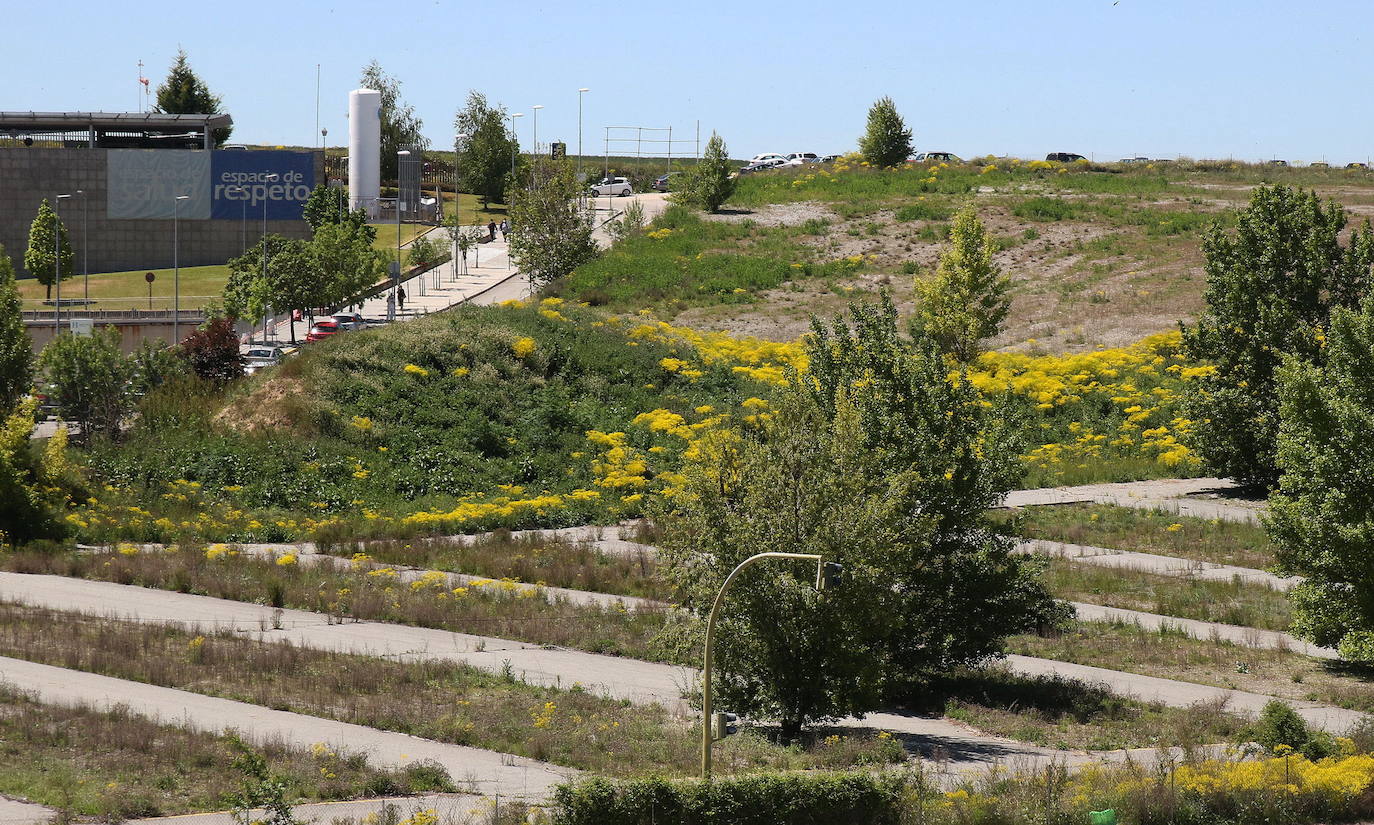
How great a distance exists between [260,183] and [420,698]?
3501 inches

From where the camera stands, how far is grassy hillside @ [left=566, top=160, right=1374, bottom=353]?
65062 mm

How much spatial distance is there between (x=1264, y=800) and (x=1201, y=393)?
25583 millimetres

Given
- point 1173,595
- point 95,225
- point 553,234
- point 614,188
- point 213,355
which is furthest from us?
→ point 614,188

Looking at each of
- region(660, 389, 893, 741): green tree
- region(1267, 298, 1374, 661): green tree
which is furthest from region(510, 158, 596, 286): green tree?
region(660, 389, 893, 741): green tree

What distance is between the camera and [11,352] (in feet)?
144

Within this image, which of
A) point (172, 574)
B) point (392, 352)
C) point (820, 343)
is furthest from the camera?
point (392, 352)

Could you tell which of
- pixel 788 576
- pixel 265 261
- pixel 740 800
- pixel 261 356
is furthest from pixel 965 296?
pixel 740 800

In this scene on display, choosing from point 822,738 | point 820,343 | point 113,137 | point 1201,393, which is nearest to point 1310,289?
point 1201,393

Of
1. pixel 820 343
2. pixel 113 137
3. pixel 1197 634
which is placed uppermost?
pixel 113 137

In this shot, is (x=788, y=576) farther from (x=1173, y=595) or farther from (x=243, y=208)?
(x=243, y=208)

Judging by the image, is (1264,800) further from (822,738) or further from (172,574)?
(172,574)

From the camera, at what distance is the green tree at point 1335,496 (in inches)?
1031

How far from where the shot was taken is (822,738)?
73.3 feet

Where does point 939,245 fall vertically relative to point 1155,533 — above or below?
above
